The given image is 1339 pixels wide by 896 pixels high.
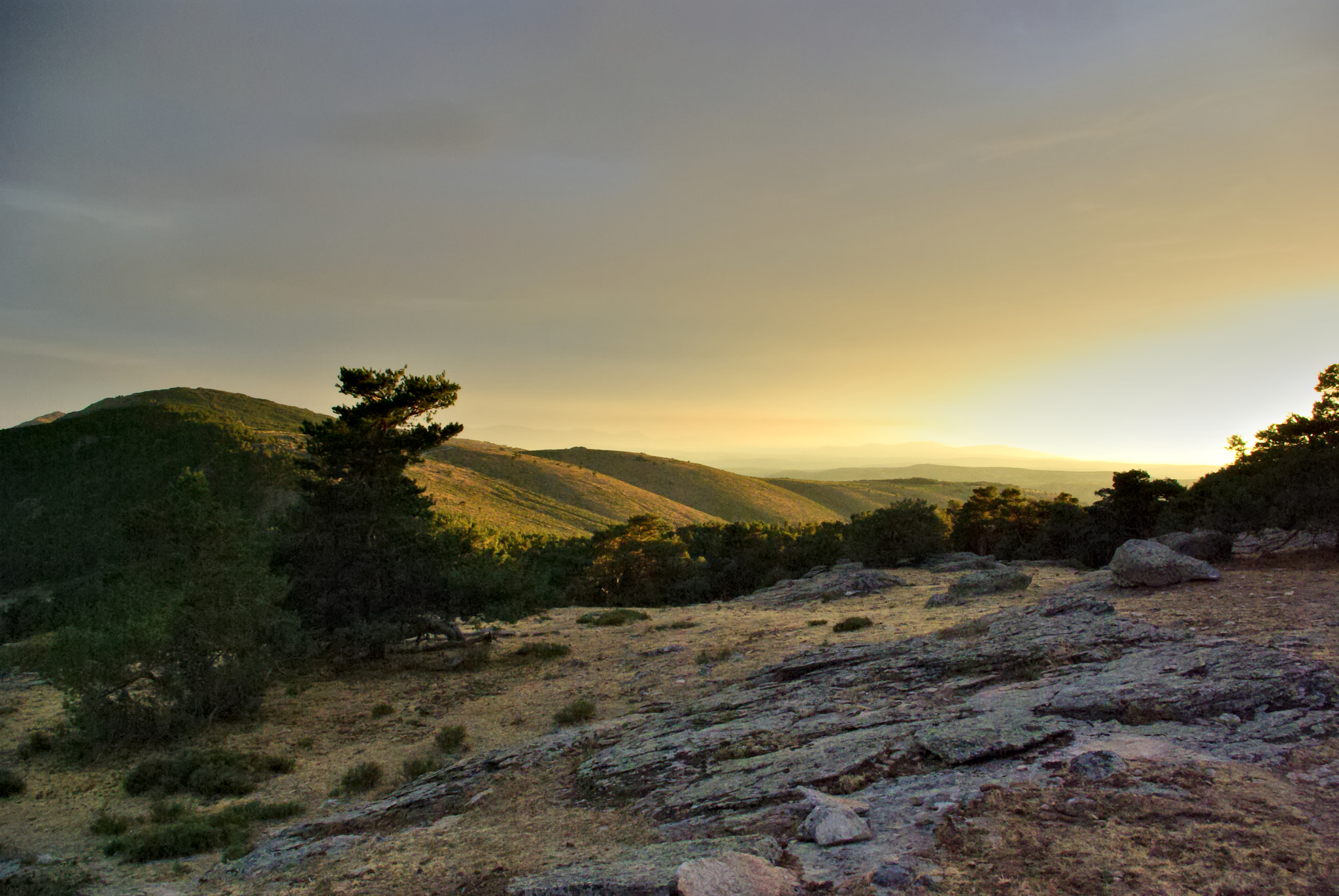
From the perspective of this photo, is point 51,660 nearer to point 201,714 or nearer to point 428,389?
point 201,714

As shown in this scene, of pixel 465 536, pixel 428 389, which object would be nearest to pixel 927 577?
pixel 465 536

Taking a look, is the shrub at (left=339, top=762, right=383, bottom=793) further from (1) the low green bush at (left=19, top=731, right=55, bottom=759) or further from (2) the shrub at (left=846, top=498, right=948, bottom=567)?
(2) the shrub at (left=846, top=498, right=948, bottom=567)

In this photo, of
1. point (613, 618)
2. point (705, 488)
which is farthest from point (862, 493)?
point (613, 618)

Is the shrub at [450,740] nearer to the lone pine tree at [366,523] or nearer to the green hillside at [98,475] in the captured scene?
the lone pine tree at [366,523]

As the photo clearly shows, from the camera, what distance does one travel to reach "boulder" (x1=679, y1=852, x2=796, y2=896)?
5.13 meters

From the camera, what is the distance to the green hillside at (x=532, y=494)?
84750 mm

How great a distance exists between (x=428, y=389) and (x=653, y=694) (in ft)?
48.1

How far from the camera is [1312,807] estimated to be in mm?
5477

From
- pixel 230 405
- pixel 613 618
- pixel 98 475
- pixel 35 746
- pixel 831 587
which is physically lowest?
pixel 613 618

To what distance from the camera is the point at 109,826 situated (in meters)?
10.7

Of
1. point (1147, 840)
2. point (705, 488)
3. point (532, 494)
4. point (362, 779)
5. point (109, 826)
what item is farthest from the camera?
point (705, 488)

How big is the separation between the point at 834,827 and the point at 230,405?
157635 mm

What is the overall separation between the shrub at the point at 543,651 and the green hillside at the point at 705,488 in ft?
338

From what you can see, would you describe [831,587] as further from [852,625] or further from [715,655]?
[715,655]
